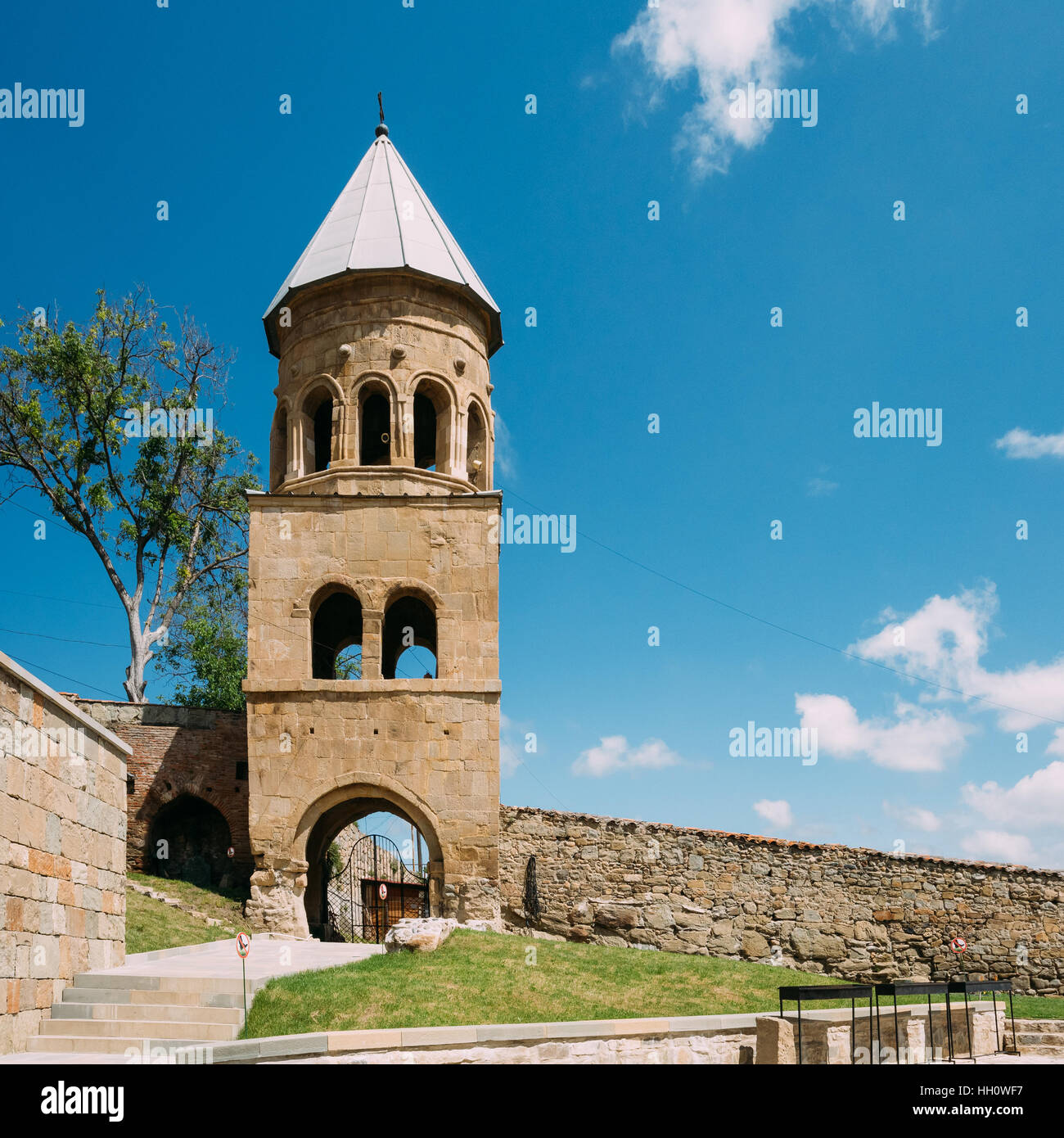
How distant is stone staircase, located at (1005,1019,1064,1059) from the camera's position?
471 inches

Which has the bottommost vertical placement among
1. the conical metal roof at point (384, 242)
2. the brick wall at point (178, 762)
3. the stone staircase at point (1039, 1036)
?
the stone staircase at point (1039, 1036)

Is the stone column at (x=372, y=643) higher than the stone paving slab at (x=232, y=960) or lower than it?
higher

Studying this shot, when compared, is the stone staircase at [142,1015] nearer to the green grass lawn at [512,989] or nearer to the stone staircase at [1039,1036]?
the green grass lawn at [512,989]

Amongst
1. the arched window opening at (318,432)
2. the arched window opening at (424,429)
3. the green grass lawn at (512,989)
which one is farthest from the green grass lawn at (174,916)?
the arched window opening at (424,429)

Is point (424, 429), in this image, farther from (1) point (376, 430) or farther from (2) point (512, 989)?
(2) point (512, 989)

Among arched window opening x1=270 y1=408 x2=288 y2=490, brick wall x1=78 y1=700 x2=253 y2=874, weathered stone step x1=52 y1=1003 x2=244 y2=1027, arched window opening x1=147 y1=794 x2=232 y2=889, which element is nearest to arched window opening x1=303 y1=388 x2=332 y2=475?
arched window opening x1=270 y1=408 x2=288 y2=490

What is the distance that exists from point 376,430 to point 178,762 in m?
6.99

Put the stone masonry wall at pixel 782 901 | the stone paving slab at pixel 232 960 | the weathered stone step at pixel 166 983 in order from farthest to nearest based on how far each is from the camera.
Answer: the stone masonry wall at pixel 782 901 < the stone paving slab at pixel 232 960 < the weathered stone step at pixel 166 983

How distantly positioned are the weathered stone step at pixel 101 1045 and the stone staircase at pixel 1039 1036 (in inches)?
351

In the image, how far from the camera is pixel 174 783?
1888 cm

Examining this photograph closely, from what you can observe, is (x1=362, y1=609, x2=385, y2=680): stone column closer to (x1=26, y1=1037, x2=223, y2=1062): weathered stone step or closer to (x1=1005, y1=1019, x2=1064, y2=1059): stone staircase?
(x1=26, y1=1037, x2=223, y2=1062): weathered stone step

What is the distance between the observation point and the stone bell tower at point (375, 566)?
16031 mm
